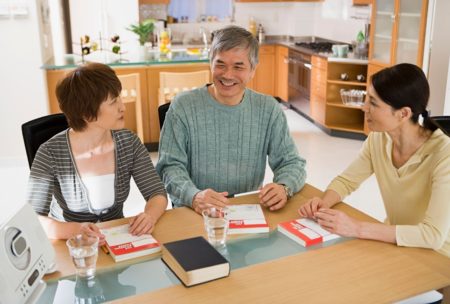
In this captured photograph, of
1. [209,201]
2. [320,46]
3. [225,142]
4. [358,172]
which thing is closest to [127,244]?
[209,201]

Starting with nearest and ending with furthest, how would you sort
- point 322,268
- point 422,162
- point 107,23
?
point 322,268 < point 422,162 < point 107,23

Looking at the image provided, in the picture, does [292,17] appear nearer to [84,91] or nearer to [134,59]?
[134,59]

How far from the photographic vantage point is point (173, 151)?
6.79 feet

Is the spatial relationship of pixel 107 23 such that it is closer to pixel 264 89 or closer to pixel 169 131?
pixel 264 89

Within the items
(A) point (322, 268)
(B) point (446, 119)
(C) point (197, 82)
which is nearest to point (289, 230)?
(A) point (322, 268)

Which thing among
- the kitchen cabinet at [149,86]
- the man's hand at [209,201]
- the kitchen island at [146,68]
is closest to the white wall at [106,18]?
the kitchen island at [146,68]

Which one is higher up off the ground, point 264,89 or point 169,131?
point 169,131

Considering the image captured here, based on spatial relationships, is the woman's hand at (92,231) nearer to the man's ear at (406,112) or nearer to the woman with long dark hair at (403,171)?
the woman with long dark hair at (403,171)

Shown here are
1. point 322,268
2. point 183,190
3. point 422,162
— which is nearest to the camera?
point 322,268

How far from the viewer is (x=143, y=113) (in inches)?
193

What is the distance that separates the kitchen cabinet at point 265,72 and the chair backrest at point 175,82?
8.59 ft

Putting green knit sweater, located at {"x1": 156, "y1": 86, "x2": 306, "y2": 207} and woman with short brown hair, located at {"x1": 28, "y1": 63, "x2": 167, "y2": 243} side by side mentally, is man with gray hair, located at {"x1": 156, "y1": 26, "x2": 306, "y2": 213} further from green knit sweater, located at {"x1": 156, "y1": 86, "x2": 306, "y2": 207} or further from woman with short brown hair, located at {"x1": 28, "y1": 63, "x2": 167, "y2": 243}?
woman with short brown hair, located at {"x1": 28, "y1": 63, "x2": 167, "y2": 243}

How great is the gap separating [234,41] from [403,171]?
798 millimetres

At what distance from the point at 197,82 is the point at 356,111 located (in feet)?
6.79
